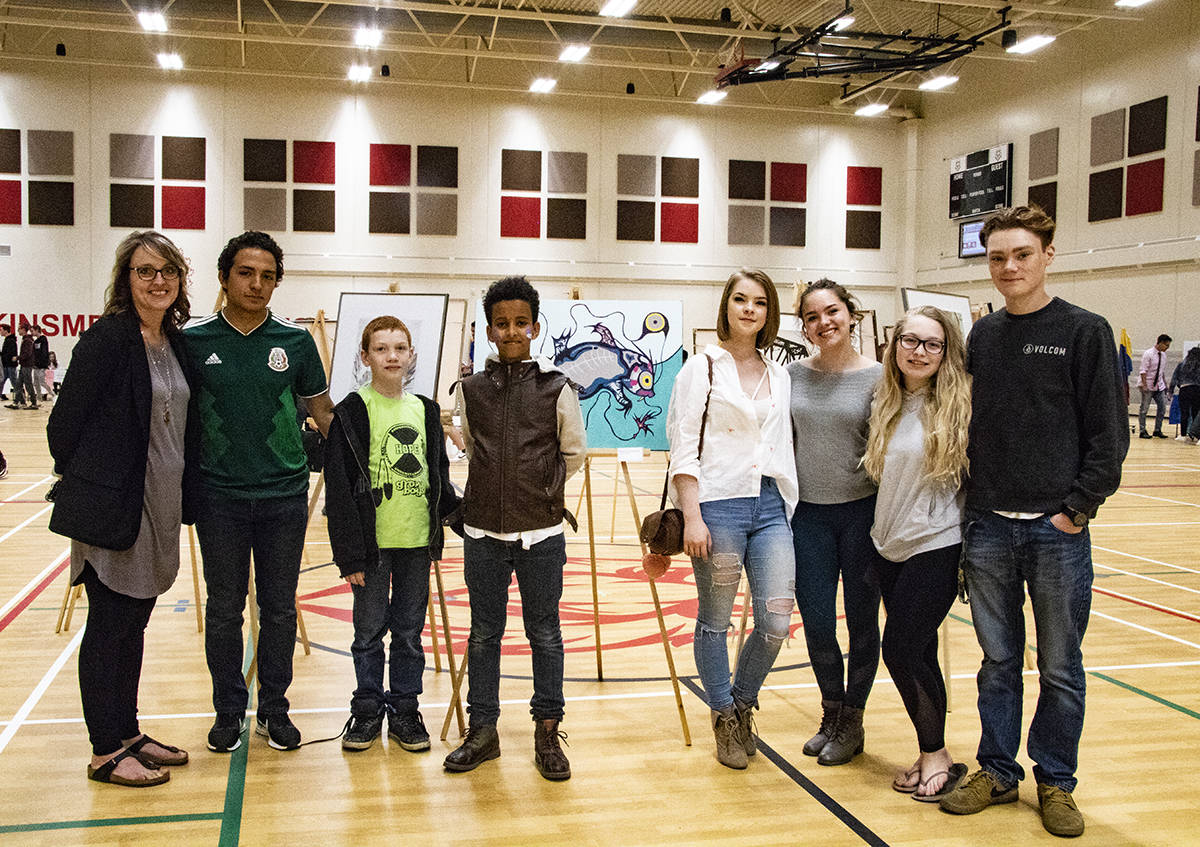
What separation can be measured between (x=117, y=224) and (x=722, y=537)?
19.5 m

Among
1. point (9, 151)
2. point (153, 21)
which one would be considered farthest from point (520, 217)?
point (9, 151)

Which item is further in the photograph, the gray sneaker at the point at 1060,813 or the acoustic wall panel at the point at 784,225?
the acoustic wall panel at the point at 784,225

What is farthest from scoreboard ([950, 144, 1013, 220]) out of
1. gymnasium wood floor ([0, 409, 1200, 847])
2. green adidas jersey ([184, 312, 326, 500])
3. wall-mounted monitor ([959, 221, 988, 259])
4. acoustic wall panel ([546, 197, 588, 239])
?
green adidas jersey ([184, 312, 326, 500])

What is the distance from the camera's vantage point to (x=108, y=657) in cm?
318

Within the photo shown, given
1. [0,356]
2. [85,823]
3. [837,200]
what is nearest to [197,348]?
[85,823]

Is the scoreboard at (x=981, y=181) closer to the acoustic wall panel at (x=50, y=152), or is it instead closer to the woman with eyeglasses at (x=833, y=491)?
the acoustic wall panel at (x=50, y=152)

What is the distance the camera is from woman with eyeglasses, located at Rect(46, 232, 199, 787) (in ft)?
10.0

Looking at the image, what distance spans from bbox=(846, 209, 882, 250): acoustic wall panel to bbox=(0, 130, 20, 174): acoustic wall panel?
1705 centimetres

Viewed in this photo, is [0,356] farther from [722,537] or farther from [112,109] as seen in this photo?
[722,537]

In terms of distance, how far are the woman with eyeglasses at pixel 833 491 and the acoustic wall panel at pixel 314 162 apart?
60.0 feet

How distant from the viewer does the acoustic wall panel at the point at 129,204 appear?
1953 cm

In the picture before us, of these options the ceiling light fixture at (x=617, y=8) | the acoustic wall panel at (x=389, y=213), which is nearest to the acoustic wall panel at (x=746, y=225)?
the ceiling light fixture at (x=617, y=8)

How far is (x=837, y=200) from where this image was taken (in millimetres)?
22672

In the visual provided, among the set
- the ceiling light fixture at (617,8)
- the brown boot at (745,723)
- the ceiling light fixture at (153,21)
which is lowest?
the brown boot at (745,723)
